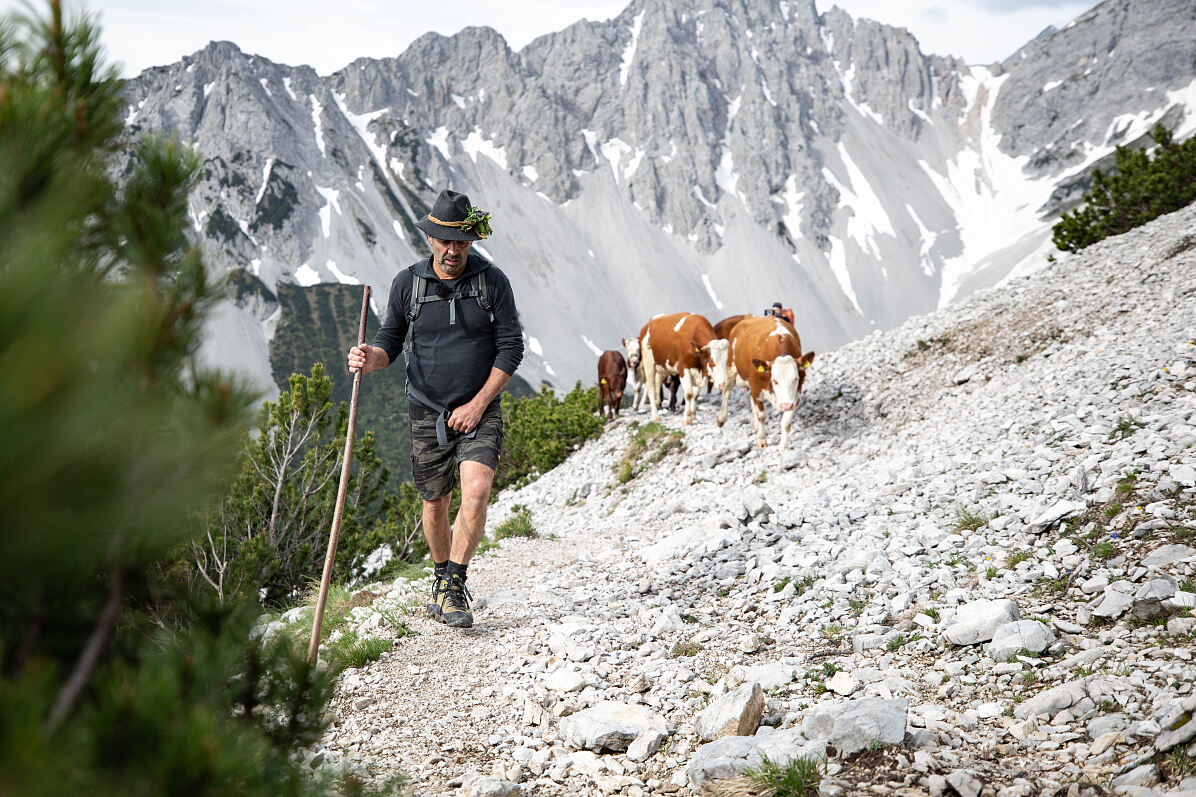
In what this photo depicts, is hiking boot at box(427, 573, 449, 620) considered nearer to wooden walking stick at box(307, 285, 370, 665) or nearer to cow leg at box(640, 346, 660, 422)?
wooden walking stick at box(307, 285, 370, 665)

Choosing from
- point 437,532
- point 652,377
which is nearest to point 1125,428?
point 437,532

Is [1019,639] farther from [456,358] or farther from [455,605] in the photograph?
[456,358]

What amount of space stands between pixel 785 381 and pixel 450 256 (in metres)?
7.75

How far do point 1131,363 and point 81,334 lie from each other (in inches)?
399

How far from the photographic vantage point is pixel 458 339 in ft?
17.9

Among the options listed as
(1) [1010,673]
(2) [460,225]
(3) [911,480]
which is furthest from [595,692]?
(3) [911,480]

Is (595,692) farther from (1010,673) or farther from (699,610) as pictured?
(1010,673)

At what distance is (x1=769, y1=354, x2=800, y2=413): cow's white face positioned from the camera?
11805mm

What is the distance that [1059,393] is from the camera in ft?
28.7

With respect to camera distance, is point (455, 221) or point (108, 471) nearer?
point (108, 471)

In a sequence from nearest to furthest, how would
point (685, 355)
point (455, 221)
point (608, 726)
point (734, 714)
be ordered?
1. point (734, 714)
2. point (608, 726)
3. point (455, 221)
4. point (685, 355)

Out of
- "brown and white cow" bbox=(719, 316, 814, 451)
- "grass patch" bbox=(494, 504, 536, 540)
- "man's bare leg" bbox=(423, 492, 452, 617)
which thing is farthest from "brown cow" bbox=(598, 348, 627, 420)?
"man's bare leg" bbox=(423, 492, 452, 617)

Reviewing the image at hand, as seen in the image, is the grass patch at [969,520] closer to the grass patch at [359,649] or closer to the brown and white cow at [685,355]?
the grass patch at [359,649]

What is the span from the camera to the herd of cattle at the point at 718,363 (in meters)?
12.0
